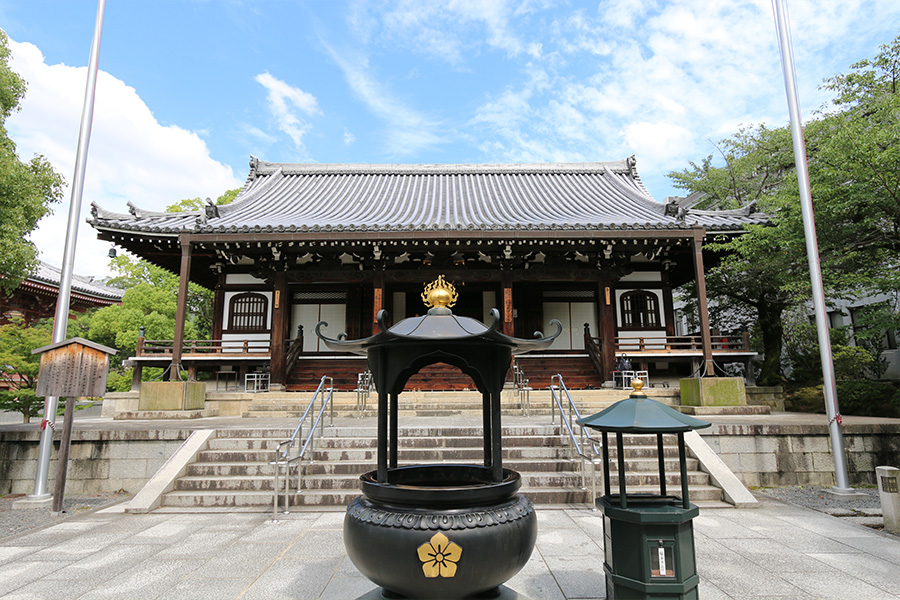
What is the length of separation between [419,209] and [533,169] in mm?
7207

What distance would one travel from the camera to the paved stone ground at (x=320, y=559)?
386 centimetres

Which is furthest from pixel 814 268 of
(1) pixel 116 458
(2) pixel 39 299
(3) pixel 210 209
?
(2) pixel 39 299

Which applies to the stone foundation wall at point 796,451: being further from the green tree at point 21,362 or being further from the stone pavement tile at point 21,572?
the green tree at point 21,362

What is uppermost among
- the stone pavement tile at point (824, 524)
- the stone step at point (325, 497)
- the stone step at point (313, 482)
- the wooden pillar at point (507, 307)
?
the wooden pillar at point (507, 307)

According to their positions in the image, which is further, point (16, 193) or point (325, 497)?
point (16, 193)

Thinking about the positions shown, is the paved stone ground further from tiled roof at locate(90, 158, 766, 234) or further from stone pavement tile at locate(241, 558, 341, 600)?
tiled roof at locate(90, 158, 766, 234)

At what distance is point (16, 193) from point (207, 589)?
817 centimetres

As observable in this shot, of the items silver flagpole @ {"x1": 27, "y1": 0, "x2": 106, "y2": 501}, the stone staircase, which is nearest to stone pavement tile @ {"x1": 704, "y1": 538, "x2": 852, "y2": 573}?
the stone staircase

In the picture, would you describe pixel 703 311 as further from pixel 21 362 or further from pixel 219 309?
pixel 21 362

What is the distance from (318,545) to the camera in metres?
4.96

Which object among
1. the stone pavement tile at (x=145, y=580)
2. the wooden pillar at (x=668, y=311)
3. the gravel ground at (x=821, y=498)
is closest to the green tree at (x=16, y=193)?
the stone pavement tile at (x=145, y=580)

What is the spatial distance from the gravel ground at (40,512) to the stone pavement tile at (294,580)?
3.65 metres

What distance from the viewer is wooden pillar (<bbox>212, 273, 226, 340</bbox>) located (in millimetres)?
14375

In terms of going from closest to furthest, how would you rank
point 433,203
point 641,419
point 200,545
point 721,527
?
point 641,419, point 200,545, point 721,527, point 433,203
